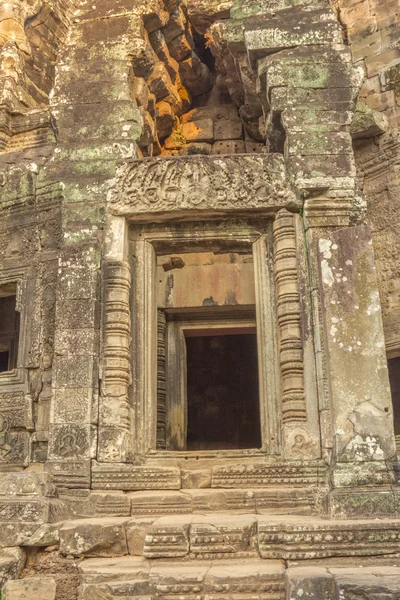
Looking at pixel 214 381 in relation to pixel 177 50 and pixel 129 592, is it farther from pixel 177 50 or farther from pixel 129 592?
pixel 129 592

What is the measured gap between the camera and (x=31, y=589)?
16.8 feet

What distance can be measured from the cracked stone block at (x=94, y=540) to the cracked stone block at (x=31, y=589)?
29cm

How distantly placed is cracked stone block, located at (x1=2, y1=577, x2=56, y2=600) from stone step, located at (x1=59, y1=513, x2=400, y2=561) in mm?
295

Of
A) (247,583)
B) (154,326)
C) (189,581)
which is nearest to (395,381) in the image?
(154,326)

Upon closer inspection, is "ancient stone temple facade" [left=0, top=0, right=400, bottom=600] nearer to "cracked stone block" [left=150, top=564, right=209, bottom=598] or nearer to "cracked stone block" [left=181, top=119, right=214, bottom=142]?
"cracked stone block" [left=150, top=564, right=209, bottom=598]

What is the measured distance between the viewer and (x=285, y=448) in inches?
255

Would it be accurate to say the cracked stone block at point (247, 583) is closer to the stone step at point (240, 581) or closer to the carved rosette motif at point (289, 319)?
the stone step at point (240, 581)

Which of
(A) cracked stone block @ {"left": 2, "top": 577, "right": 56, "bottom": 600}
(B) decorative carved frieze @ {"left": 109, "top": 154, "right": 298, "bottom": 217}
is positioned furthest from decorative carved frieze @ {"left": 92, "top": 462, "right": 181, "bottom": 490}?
(B) decorative carved frieze @ {"left": 109, "top": 154, "right": 298, "bottom": 217}

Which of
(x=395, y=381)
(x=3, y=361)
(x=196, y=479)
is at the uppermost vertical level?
(x=3, y=361)

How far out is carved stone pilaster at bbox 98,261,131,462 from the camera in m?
6.52

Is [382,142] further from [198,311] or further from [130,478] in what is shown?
[130,478]

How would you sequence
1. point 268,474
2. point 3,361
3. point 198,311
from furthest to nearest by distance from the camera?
point 3,361, point 198,311, point 268,474

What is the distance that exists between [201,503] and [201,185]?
142 inches

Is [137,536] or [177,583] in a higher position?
[137,536]
